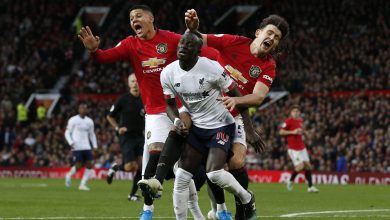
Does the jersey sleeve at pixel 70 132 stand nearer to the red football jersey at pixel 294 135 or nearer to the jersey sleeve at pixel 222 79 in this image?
the red football jersey at pixel 294 135

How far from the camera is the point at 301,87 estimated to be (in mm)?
39875

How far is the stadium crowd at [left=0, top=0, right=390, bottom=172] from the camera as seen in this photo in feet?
115

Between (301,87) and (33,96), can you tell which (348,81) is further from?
(33,96)

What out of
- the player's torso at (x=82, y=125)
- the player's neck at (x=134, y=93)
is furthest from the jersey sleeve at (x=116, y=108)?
the player's torso at (x=82, y=125)

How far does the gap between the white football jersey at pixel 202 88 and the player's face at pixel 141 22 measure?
168 centimetres

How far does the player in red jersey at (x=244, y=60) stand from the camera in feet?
38.5

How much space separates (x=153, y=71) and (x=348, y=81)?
26.4m

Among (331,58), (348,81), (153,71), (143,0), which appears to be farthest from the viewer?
(143,0)

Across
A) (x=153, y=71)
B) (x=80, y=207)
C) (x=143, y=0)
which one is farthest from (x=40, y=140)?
(x=153, y=71)

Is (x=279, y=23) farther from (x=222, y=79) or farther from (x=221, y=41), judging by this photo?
(x=222, y=79)

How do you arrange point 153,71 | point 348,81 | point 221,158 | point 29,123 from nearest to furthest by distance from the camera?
point 221,158, point 153,71, point 348,81, point 29,123

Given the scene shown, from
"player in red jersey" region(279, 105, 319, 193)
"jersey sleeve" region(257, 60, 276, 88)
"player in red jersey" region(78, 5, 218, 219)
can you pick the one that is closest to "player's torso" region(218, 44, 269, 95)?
"jersey sleeve" region(257, 60, 276, 88)

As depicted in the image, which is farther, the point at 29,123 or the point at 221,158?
the point at 29,123

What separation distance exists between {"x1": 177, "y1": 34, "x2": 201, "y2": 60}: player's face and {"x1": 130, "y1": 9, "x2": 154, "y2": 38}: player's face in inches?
73.0
